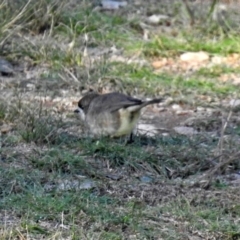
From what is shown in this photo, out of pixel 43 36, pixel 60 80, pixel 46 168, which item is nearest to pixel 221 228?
pixel 46 168

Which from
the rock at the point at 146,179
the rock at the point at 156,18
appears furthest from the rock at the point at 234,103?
the rock at the point at 156,18

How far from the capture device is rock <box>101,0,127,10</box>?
11117 millimetres

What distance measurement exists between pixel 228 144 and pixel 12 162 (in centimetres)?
155

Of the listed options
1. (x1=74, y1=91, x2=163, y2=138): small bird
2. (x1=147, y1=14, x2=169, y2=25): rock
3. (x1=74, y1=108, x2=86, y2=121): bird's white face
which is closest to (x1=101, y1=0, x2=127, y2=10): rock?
(x1=147, y1=14, x2=169, y2=25): rock

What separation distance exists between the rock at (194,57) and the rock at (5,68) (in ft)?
5.64

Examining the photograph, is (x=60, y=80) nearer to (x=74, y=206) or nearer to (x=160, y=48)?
(x=160, y=48)

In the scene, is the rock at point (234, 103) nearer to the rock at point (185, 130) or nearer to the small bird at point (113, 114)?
the rock at point (185, 130)

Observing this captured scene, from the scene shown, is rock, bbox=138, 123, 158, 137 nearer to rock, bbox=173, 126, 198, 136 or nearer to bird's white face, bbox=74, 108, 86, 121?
rock, bbox=173, 126, 198, 136

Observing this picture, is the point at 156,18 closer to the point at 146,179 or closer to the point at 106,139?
the point at 106,139

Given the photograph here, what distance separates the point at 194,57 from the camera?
980 cm

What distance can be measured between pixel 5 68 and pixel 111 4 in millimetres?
2552

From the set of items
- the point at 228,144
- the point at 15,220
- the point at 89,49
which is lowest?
the point at 89,49

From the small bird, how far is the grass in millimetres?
136

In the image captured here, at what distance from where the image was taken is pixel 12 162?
646cm
